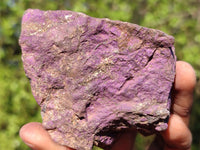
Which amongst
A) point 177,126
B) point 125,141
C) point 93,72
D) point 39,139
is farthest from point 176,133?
point 39,139

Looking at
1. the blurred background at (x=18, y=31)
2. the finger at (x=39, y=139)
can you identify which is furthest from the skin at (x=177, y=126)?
the blurred background at (x=18, y=31)

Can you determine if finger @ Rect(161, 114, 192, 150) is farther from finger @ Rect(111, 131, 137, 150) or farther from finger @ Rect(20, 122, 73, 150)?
finger @ Rect(20, 122, 73, 150)

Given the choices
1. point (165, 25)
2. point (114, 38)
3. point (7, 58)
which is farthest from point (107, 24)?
point (7, 58)

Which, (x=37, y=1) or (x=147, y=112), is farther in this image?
(x=37, y=1)

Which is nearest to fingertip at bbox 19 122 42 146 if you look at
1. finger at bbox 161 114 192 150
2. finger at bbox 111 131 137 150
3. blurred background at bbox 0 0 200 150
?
finger at bbox 111 131 137 150

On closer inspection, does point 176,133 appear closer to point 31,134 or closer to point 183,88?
point 183,88

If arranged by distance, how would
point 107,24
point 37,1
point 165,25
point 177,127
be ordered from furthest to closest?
point 37,1, point 165,25, point 177,127, point 107,24

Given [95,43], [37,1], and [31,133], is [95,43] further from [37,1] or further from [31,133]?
[37,1]
